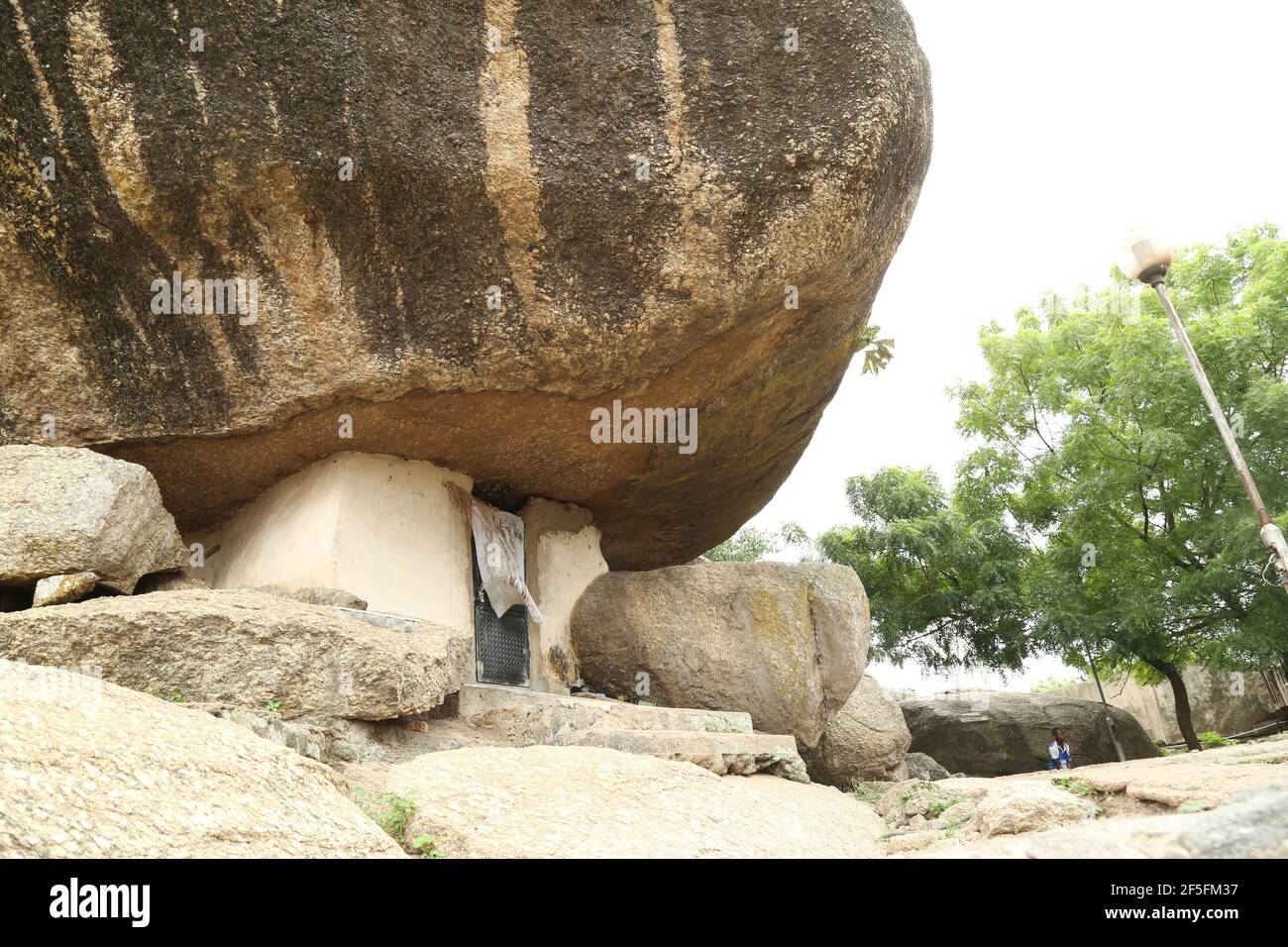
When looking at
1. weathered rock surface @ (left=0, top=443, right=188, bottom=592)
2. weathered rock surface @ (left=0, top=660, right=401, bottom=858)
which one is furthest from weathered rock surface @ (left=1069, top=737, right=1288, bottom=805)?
weathered rock surface @ (left=0, top=443, right=188, bottom=592)

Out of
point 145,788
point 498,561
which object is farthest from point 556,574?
point 145,788

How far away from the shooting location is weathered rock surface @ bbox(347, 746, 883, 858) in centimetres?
427

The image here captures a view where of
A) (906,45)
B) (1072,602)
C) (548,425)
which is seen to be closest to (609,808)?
(548,425)

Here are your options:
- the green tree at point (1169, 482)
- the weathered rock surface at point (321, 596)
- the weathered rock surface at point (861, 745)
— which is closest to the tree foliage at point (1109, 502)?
the green tree at point (1169, 482)

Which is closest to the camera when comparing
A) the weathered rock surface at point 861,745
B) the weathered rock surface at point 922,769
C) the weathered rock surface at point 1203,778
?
the weathered rock surface at point 1203,778

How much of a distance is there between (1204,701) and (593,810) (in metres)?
19.6

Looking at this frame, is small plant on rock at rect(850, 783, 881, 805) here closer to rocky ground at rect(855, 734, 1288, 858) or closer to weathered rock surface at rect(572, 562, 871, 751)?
rocky ground at rect(855, 734, 1288, 858)

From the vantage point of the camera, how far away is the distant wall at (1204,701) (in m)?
19.3

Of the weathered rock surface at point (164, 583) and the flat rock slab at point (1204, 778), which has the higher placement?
the weathered rock surface at point (164, 583)

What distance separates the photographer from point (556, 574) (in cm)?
1087

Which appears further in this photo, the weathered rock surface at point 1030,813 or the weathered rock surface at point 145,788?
the weathered rock surface at point 1030,813

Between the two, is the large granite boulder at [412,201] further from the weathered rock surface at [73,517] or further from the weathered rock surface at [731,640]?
the weathered rock surface at [731,640]

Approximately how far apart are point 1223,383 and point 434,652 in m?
13.5

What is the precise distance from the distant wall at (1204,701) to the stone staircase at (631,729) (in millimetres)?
13887
